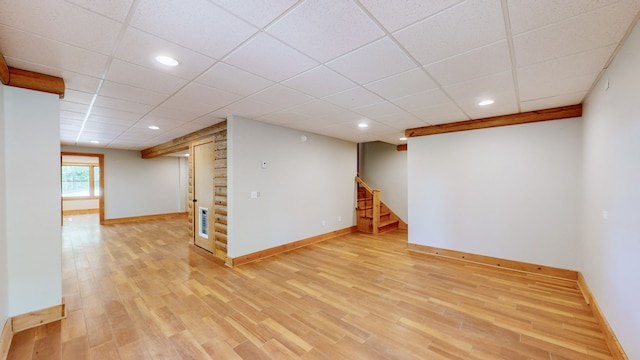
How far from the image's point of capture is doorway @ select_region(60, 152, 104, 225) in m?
10.4

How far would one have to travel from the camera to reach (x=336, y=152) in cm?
621

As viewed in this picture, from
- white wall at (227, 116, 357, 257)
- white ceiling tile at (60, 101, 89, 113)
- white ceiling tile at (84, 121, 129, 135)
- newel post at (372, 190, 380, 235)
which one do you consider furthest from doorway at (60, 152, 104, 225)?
newel post at (372, 190, 380, 235)

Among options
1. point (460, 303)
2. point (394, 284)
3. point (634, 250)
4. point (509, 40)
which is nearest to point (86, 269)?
point (394, 284)

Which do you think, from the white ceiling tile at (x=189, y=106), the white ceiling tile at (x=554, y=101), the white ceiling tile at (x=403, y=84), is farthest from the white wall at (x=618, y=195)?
the white ceiling tile at (x=189, y=106)

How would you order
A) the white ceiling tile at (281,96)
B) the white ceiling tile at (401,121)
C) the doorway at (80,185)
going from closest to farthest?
the white ceiling tile at (281,96), the white ceiling tile at (401,121), the doorway at (80,185)

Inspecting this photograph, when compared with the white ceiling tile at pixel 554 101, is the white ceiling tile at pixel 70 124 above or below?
above

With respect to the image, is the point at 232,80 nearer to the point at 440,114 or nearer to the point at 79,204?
the point at 440,114

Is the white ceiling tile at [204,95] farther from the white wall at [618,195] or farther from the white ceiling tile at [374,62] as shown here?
the white wall at [618,195]

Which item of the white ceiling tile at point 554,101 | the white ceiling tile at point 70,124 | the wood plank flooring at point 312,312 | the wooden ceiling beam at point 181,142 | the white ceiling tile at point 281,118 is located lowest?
the wood plank flooring at point 312,312

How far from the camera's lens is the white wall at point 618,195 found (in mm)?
1738

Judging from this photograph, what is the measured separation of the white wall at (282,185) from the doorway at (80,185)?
9924mm

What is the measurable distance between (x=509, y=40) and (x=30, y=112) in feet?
13.7

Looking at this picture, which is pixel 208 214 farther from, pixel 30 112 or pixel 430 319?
pixel 430 319

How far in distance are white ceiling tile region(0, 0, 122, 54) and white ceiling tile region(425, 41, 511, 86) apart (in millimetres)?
2493
